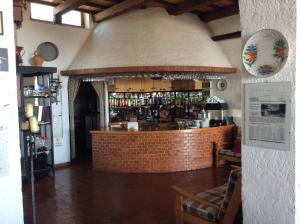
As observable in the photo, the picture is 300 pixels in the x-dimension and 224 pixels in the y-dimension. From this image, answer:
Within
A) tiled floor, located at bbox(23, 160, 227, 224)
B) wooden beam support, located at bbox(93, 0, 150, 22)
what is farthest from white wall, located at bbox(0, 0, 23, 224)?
wooden beam support, located at bbox(93, 0, 150, 22)

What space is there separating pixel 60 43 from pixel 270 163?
6706 mm

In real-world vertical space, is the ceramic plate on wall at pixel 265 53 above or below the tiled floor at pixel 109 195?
above

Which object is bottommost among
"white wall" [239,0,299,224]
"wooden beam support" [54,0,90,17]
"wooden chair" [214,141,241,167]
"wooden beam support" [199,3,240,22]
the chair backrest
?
"wooden chair" [214,141,241,167]

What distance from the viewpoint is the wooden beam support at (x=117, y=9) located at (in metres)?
6.50

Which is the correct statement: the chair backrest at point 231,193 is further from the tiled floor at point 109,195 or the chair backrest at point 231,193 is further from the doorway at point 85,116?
the doorway at point 85,116

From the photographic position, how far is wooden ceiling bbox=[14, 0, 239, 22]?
6721 millimetres

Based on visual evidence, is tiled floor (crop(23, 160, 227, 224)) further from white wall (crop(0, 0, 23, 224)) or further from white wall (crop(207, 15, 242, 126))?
white wall (crop(207, 15, 242, 126))

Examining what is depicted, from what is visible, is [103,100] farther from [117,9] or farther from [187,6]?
[187,6]

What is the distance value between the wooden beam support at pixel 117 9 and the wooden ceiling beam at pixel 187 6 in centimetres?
138

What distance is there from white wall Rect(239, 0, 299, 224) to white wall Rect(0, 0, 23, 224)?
6.47 ft

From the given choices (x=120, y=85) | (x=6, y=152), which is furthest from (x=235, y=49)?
(x=6, y=152)

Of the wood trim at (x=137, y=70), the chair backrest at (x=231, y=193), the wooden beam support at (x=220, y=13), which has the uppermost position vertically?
the wooden beam support at (x=220, y=13)

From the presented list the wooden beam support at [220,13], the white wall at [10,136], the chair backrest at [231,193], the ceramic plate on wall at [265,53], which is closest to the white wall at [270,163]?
the ceramic plate on wall at [265,53]

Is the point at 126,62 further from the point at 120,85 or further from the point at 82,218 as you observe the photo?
the point at 82,218
